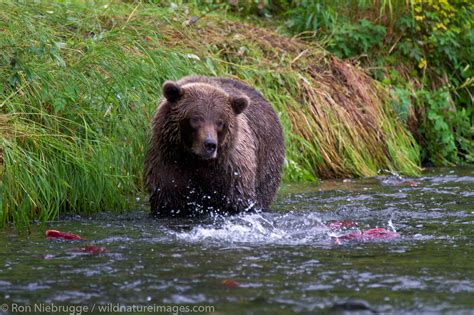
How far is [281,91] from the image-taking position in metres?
11.8

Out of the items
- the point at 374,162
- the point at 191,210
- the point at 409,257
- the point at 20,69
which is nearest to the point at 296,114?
the point at 374,162

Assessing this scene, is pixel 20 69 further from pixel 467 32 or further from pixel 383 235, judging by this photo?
pixel 467 32

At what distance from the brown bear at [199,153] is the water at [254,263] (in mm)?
257

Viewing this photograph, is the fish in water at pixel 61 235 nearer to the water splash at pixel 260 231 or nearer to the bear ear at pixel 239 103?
the water splash at pixel 260 231

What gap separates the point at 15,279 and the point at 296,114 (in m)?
6.40

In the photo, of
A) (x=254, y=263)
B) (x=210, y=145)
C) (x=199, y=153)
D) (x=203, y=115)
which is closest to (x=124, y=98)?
(x=203, y=115)

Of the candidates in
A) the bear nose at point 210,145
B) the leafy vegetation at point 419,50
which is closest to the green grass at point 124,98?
the leafy vegetation at point 419,50

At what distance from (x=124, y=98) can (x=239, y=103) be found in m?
1.15

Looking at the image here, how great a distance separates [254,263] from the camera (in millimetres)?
5996

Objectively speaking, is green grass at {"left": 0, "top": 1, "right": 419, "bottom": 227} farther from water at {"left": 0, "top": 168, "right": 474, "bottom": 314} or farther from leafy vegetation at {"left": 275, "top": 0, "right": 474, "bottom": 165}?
leafy vegetation at {"left": 275, "top": 0, "right": 474, "bottom": 165}

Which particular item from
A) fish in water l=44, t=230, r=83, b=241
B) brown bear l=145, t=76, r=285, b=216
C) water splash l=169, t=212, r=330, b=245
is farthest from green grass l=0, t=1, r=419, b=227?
water splash l=169, t=212, r=330, b=245

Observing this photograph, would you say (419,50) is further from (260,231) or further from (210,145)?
(260,231)

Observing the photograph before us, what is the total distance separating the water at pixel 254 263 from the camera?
5020 millimetres

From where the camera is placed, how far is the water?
16.5ft
